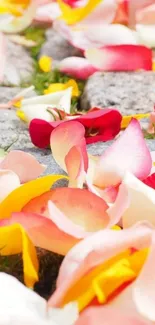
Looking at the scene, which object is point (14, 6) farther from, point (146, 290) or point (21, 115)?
point (146, 290)

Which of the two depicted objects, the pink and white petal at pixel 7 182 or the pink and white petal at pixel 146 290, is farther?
the pink and white petal at pixel 7 182

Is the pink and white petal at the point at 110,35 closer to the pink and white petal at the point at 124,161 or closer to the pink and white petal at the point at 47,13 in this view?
the pink and white petal at the point at 47,13

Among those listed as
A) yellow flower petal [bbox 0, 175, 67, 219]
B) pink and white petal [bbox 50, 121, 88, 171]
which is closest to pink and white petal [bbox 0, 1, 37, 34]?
pink and white petal [bbox 50, 121, 88, 171]

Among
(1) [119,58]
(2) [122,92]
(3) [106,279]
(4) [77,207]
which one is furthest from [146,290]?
(1) [119,58]

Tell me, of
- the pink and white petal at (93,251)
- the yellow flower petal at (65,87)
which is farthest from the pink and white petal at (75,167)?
the yellow flower petal at (65,87)

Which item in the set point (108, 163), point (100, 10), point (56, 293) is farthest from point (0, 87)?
point (56, 293)

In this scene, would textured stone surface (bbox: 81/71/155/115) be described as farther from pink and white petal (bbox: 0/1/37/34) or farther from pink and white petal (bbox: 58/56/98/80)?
pink and white petal (bbox: 0/1/37/34)
